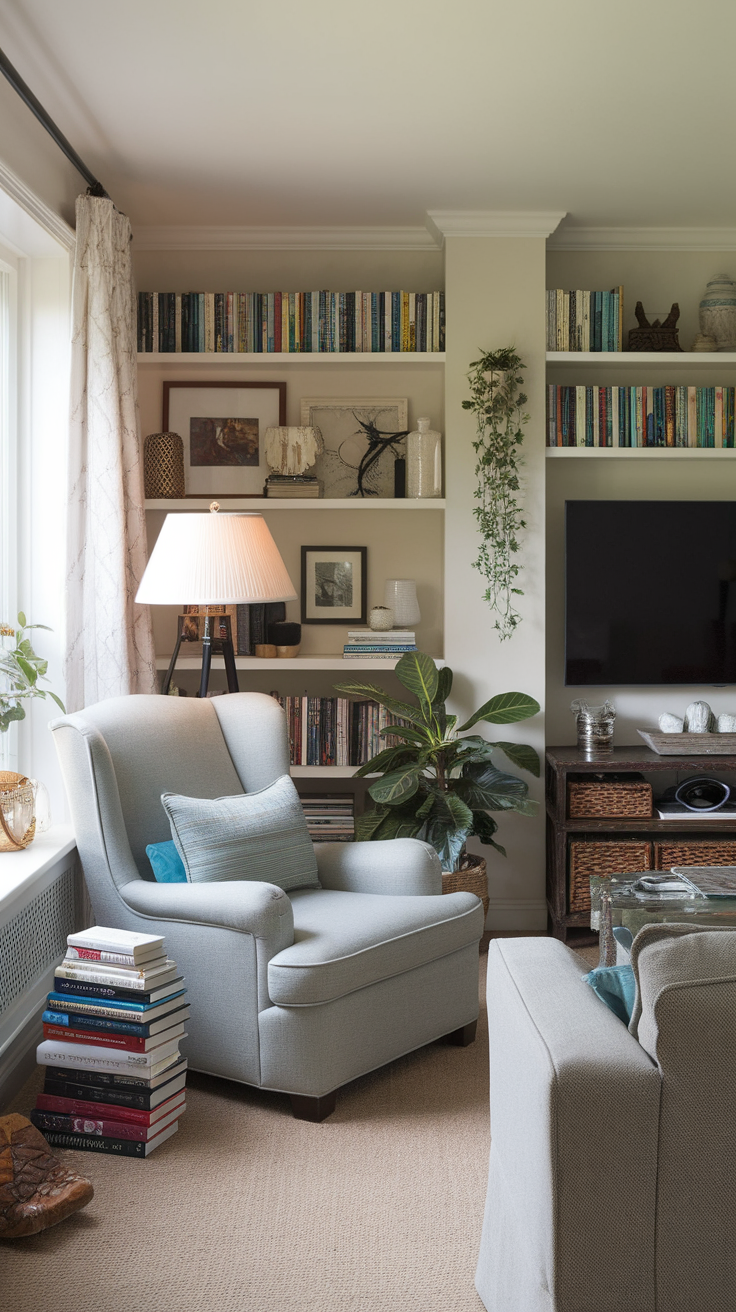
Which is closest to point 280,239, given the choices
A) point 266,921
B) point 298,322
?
point 298,322

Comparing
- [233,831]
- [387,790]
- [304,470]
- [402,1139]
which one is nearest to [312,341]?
[304,470]

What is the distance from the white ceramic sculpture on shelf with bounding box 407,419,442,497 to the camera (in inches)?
155

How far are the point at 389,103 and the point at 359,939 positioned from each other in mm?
2320

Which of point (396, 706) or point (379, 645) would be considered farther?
point (379, 645)

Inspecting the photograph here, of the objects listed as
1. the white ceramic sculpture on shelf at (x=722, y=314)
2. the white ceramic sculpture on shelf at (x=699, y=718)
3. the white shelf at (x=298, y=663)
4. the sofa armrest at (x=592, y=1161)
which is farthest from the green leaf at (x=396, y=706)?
the sofa armrest at (x=592, y=1161)

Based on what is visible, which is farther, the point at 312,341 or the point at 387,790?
the point at 312,341

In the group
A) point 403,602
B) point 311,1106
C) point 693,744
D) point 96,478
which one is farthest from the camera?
point 403,602

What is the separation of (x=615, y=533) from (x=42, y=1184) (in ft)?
9.75

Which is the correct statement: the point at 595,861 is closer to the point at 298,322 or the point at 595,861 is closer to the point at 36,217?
the point at 298,322

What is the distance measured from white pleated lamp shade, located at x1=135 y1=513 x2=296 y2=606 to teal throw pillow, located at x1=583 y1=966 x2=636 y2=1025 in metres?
1.65

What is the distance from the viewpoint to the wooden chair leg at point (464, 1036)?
9.45 ft

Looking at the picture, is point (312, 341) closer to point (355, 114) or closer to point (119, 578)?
point (355, 114)

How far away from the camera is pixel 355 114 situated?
3.00 meters

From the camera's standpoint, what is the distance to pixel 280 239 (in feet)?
13.2
